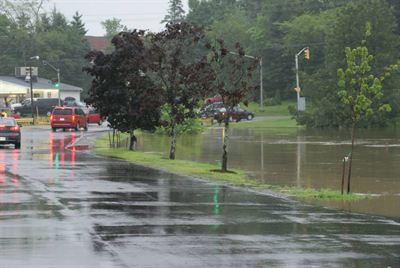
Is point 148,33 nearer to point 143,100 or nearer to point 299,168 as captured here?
point 143,100

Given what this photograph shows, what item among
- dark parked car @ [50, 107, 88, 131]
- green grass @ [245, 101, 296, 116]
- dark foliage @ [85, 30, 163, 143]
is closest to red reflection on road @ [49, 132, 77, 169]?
dark foliage @ [85, 30, 163, 143]

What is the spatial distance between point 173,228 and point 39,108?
3049 inches

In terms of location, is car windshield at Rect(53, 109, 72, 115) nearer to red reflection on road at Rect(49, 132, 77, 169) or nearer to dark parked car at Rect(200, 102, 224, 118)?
dark parked car at Rect(200, 102, 224, 118)

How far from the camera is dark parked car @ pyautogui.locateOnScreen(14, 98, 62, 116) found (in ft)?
281

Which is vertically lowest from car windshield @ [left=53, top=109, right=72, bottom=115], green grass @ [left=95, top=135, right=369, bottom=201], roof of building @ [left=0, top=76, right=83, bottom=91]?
green grass @ [left=95, top=135, right=369, bottom=201]

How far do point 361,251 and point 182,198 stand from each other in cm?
670

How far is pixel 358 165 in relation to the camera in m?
28.3

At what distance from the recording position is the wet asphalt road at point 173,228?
10062 millimetres

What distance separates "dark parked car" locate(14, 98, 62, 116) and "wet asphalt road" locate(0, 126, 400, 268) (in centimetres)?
6670

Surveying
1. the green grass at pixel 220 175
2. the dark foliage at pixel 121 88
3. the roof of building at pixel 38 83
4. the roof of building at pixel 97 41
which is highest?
the roof of building at pixel 97 41

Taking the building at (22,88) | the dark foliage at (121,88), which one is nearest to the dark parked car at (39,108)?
the building at (22,88)

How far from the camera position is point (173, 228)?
12.6 meters

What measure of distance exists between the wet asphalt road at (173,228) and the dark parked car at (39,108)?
219ft

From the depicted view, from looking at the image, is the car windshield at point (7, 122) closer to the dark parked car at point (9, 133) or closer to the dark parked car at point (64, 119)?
the dark parked car at point (9, 133)
